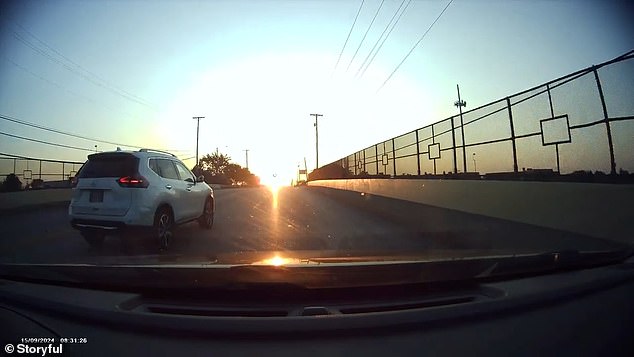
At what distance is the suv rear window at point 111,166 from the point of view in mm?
7594

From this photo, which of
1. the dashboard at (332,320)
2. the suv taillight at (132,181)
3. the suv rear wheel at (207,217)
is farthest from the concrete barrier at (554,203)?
the suv taillight at (132,181)

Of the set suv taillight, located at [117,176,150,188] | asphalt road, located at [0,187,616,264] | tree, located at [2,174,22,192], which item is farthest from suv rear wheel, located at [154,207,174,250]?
tree, located at [2,174,22,192]

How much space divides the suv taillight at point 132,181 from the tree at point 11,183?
14.5 m

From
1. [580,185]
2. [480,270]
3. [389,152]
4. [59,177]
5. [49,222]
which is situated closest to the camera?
[480,270]

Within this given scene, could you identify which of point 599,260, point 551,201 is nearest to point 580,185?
point 551,201

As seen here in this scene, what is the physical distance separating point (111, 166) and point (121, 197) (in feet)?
2.24

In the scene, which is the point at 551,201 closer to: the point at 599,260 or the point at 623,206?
the point at 623,206

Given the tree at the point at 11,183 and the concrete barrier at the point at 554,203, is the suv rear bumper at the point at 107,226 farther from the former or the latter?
the tree at the point at 11,183

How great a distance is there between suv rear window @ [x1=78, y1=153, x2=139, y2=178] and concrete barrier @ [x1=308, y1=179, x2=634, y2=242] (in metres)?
7.14

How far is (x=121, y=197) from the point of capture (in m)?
7.39

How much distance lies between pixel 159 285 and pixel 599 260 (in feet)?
11.5

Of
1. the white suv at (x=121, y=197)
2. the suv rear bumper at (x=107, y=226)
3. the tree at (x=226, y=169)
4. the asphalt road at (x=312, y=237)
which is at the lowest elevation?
the asphalt road at (x=312, y=237)

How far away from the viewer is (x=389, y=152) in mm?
20844

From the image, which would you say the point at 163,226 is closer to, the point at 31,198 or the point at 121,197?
the point at 121,197
